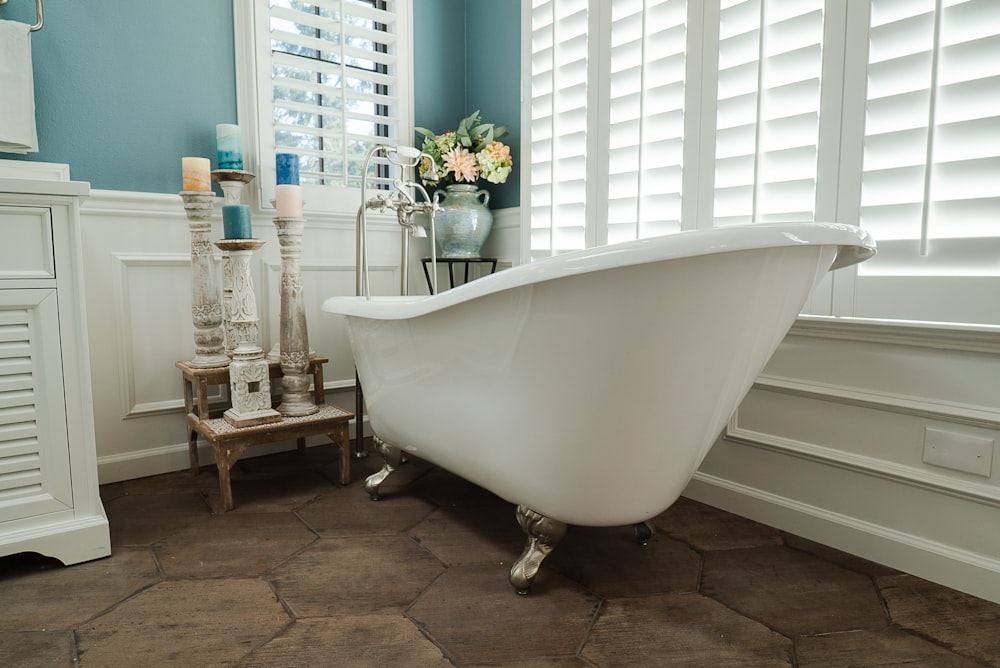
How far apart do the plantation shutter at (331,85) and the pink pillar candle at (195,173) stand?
280 millimetres

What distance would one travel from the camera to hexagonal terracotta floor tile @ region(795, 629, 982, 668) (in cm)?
104

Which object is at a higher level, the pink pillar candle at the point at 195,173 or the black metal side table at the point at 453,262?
the pink pillar candle at the point at 195,173

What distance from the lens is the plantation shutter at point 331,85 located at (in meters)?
2.12

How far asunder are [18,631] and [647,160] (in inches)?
72.2

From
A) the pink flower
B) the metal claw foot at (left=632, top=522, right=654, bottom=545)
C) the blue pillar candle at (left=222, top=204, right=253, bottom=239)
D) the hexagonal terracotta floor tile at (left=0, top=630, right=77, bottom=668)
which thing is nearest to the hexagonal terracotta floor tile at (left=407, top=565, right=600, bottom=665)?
the metal claw foot at (left=632, top=522, right=654, bottom=545)

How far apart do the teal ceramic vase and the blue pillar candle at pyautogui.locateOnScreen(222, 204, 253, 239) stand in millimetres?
803

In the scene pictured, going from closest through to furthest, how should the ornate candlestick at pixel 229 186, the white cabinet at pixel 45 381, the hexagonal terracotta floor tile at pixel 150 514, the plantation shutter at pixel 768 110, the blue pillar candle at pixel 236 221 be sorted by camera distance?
the white cabinet at pixel 45 381 < the plantation shutter at pixel 768 110 < the hexagonal terracotta floor tile at pixel 150 514 < the blue pillar candle at pixel 236 221 < the ornate candlestick at pixel 229 186

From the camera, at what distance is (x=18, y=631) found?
113 centimetres

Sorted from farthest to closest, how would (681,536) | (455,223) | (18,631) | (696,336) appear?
(455,223) < (681,536) < (18,631) < (696,336)

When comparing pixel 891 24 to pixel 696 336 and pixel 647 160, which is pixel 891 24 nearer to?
pixel 647 160

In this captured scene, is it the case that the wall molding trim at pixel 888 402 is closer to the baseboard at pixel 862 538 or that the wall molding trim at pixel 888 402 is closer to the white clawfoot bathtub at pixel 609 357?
the baseboard at pixel 862 538

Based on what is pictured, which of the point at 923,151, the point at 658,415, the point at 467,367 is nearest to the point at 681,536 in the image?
the point at 658,415

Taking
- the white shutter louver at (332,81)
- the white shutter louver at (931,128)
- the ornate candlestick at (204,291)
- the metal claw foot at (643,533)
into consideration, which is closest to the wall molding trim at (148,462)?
the ornate candlestick at (204,291)

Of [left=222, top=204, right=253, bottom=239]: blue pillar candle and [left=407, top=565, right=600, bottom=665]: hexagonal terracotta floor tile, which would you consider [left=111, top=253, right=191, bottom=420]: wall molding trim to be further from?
[left=407, top=565, right=600, bottom=665]: hexagonal terracotta floor tile
